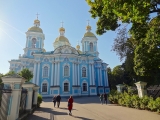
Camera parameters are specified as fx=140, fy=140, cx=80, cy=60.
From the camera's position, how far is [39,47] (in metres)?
35.3

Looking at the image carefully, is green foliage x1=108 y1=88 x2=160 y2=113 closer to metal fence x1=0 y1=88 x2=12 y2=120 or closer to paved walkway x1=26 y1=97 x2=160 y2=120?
paved walkway x1=26 y1=97 x2=160 y2=120

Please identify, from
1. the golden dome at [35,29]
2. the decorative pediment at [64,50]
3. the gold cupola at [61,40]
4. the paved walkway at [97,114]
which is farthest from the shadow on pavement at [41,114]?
the gold cupola at [61,40]

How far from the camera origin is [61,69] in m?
30.5

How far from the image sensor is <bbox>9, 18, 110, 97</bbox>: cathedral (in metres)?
29.7

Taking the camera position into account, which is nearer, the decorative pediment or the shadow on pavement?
the shadow on pavement

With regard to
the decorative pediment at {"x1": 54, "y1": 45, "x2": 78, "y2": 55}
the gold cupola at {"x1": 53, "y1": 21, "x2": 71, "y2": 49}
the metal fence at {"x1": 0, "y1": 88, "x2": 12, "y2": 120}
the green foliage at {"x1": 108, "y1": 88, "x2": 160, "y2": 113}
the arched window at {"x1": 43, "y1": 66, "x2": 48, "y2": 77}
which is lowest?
the green foliage at {"x1": 108, "y1": 88, "x2": 160, "y2": 113}

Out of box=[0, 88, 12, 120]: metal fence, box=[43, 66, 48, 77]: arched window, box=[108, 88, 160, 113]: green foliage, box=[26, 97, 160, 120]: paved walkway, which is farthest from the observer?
box=[43, 66, 48, 77]: arched window

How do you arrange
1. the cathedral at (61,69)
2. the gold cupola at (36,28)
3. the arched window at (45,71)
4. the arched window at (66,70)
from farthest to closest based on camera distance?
the gold cupola at (36,28) < the arched window at (45,71) < the arched window at (66,70) < the cathedral at (61,69)

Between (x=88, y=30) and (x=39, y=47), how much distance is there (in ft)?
47.8

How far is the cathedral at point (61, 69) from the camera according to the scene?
29.7 meters

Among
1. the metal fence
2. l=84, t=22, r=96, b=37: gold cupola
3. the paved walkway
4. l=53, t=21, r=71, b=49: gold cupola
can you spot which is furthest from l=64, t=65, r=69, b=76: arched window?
the metal fence

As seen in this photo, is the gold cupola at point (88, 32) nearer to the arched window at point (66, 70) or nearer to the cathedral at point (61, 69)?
the cathedral at point (61, 69)

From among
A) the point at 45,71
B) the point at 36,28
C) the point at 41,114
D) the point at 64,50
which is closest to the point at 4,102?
the point at 41,114

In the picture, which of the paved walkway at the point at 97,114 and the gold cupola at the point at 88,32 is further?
the gold cupola at the point at 88,32
